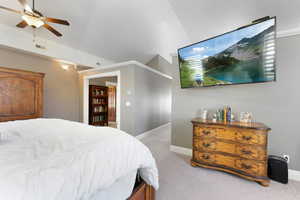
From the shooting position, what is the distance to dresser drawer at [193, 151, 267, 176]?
5.52 ft

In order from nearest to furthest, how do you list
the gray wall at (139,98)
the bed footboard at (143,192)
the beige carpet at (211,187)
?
the bed footboard at (143,192), the beige carpet at (211,187), the gray wall at (139,98)

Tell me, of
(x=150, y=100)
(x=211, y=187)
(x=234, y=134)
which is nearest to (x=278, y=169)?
(x=234, y=134)

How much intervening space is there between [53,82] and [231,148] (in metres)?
4.96

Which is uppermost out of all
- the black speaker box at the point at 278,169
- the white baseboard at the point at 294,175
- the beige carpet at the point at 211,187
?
the black speaker box at the point at 278,169

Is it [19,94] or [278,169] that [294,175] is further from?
[19,94]

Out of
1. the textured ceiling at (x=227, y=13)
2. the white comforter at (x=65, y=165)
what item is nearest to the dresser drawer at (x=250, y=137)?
the white comforter at (x=65, y=165)

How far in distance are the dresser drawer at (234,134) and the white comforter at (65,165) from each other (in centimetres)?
123

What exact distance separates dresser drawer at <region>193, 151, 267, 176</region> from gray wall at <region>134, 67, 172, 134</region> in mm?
1971

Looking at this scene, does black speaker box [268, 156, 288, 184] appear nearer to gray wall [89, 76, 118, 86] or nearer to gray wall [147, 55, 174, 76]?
gray wall [147, 55, 174, 76]

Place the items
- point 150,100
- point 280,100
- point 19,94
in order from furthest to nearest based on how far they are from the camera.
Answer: point 150,100 < point 19,94 < point 280,100

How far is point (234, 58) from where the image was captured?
Answer: 6.18ft

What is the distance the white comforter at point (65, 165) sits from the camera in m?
0.56

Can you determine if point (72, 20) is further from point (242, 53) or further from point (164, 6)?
point (242, 53)

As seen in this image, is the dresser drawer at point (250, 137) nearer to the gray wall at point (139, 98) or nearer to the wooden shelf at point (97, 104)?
the gray wall at point (139, 98)
